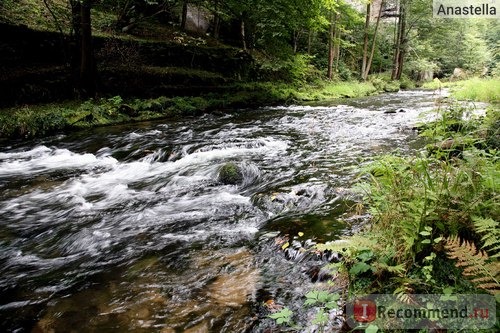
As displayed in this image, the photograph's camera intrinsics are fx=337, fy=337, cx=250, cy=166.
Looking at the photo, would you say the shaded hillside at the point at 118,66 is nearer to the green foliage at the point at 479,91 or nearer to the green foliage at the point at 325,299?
the green foliage at the point at 479,91

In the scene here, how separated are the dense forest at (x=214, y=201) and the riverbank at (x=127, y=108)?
0.06m

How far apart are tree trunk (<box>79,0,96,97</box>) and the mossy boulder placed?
9169 mm

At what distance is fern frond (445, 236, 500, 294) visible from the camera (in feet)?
6.41

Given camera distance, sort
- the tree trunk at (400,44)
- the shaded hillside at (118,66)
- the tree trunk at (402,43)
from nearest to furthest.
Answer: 1. the shaded hillside at (118,66)
2. the tree trunk at (402,43)
3. the tree trunk at (400,44)

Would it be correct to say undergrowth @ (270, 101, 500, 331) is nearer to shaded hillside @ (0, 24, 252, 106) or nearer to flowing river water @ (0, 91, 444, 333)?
flowing river water @ (0, 91, 444, 333)

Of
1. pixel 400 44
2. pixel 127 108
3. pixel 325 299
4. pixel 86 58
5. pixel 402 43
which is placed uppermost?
pixel 402 43

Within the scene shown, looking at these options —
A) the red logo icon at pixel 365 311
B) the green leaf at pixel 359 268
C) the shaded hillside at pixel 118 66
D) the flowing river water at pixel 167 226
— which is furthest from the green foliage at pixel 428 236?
the shaded hillside at pixel 118 66

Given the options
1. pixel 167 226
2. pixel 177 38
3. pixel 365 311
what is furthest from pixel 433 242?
pixel 177 38

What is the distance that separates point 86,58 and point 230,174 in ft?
31.4

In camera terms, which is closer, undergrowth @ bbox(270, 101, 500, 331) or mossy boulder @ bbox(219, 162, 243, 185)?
undergrowth @ bbox(270, 101, 500, 331)

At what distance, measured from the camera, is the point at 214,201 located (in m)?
5.17

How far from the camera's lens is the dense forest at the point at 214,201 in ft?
7.89

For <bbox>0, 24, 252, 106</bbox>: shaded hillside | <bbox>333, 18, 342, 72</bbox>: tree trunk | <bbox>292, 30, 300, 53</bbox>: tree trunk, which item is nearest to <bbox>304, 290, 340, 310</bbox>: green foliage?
<bbox>0, 24, 252, 106</bbox>: shaded hillside

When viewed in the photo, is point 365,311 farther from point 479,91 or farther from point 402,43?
point 402,43
